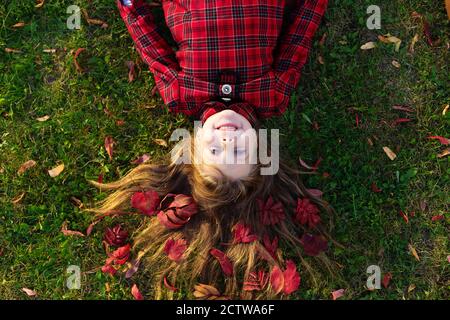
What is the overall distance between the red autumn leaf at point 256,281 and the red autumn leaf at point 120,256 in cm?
94

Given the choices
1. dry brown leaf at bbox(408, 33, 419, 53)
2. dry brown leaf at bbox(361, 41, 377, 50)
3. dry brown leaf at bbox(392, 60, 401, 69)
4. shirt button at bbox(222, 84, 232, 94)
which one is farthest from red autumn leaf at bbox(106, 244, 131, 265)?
dry brown leaf at bbox(408, 33, 419, 53)

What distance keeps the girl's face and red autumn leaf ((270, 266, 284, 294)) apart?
938mm

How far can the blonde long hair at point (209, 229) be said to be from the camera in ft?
10.1

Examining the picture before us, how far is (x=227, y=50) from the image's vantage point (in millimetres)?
2727

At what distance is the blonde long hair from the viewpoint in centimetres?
308

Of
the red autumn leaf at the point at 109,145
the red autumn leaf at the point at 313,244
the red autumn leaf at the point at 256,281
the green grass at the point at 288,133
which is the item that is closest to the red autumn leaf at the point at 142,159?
the green grass at the point at 288,133

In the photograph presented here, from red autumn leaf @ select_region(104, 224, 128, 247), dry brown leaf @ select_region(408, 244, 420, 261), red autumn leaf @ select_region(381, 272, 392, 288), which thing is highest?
red autumn leaf @ select_region(104, 224, 128, 247)

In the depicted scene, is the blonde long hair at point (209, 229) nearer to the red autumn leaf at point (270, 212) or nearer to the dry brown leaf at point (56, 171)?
the red autumn leaf at point (270, 212)

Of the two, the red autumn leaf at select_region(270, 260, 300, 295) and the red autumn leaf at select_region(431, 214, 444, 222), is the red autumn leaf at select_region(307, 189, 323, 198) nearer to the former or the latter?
the red autumn leaf at select_region(270, 260, 300, 295)

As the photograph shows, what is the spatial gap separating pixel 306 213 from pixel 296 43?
1275 millimetres

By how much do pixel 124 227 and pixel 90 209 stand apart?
30cm

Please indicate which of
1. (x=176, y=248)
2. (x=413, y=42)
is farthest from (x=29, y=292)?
(x=413, y=42)

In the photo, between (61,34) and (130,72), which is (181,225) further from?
(61,34)
